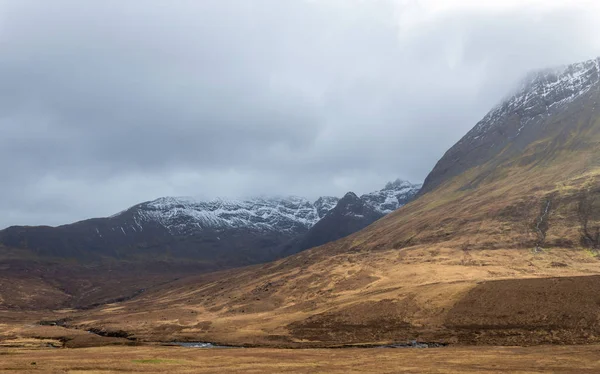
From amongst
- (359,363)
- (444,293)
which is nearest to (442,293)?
(444,293)

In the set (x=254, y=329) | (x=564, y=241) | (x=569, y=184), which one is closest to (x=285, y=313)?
(x=254, y=329)

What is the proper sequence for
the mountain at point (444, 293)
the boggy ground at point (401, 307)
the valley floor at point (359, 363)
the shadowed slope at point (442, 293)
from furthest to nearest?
1. the shadowed slope at point (442, 293)
2. the mountain at point (444, 293)
3. the boggy ground at point (401, 307)
4. the valley floor at point (359, 363)

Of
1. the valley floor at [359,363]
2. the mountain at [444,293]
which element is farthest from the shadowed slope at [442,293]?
the valley floor at [359,363]

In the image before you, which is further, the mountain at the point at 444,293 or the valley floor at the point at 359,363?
the mountain at the point at 444,293

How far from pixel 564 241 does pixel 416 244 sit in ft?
181

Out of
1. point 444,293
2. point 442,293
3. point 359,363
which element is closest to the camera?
point 359,363

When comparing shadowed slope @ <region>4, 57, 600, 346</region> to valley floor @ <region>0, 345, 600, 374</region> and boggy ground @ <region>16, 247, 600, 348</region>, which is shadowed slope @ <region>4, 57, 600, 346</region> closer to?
boggy ground @ <region>16, 247, 600, 348</region>

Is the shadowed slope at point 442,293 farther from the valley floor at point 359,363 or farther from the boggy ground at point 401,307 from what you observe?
the valley floor at point 359,363

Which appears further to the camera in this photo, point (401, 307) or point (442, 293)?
point (442, 293)

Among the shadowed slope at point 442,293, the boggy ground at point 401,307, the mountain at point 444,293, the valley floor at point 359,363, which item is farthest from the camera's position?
the shadowed slope at point 442,293

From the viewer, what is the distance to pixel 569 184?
193375 mm

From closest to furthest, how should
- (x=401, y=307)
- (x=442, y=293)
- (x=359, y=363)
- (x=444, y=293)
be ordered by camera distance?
(x=359, y=363)
(x=401, y=307)
(x=444, y=293)
(x=442, y=293)

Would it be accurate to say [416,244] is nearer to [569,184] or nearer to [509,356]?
[569,184]

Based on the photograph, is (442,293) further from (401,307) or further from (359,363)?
(359,363)
